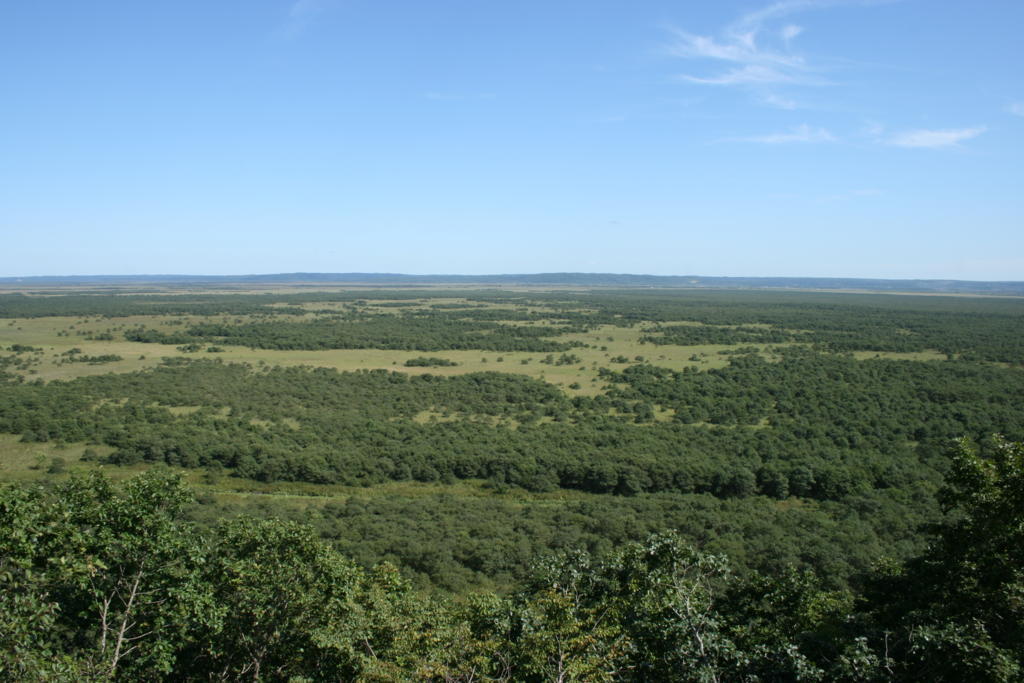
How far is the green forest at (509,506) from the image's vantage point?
11945 mm

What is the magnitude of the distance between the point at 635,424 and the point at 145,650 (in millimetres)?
45767

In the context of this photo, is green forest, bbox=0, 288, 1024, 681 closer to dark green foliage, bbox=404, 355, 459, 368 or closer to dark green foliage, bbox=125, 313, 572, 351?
dark green foliage, bbox=404, 355, 459, 368

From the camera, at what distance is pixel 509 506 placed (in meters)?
37.5

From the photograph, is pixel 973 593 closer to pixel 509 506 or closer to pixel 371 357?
pixel 509 506

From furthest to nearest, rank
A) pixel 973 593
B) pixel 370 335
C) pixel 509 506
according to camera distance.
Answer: pixel 370 335 → pixel 509 506 → pixel 973 593

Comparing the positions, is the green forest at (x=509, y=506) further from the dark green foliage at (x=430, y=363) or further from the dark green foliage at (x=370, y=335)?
the dark green foliage at (x=370, y=335)

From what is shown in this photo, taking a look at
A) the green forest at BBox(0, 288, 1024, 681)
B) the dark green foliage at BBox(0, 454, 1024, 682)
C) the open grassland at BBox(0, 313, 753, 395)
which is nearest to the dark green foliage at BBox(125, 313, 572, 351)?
the green forest at BBox(0, 288, 1024, 681)

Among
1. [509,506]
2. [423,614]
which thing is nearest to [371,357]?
[509,506]

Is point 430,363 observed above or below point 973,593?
below

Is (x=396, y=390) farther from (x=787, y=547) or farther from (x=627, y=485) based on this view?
(x=787, y=547)

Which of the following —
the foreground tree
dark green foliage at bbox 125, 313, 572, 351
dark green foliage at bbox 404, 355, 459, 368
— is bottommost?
dark green foliage at bbox 404, 355, 459, 368

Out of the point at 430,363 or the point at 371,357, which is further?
the point at 371,357

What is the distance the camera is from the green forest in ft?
39.2

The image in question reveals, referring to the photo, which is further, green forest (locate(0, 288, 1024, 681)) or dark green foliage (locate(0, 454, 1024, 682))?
green forest (locate(0, 288, 1024, 681))
